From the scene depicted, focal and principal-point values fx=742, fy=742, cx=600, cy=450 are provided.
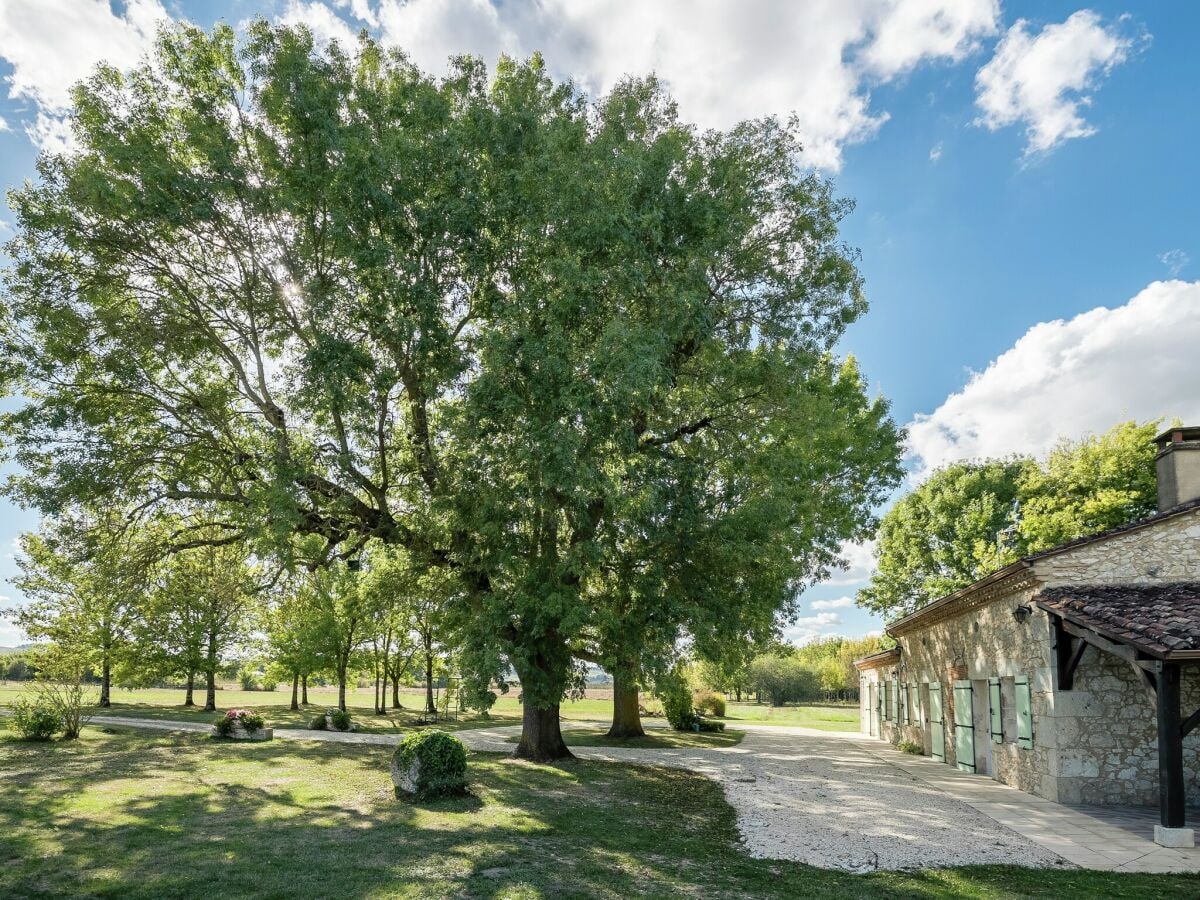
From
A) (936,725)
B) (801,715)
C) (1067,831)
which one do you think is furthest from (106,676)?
(801,715)

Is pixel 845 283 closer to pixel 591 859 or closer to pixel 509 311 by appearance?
pixel 509 311

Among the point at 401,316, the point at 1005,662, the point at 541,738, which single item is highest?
the point at 401,316

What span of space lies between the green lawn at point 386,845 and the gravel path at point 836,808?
1.70 ft

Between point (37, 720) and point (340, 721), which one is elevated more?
point (37, 720)

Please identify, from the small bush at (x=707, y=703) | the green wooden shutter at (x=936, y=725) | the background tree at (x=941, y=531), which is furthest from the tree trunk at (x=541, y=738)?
the background tree at (x=941, y=531)

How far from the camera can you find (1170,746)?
901 centimetres

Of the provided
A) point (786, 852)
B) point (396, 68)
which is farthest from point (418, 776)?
point (396, 68)

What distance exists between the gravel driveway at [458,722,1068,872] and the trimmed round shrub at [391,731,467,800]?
165 inches

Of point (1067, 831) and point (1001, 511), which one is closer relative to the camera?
point (1067, 831)

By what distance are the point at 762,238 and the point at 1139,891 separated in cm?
1208

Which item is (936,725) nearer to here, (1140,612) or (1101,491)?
(1140,612)

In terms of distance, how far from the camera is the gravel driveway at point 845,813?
849 centimetres

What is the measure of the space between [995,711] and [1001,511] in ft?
84.7

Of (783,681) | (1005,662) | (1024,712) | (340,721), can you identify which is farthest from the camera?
(783,681)
